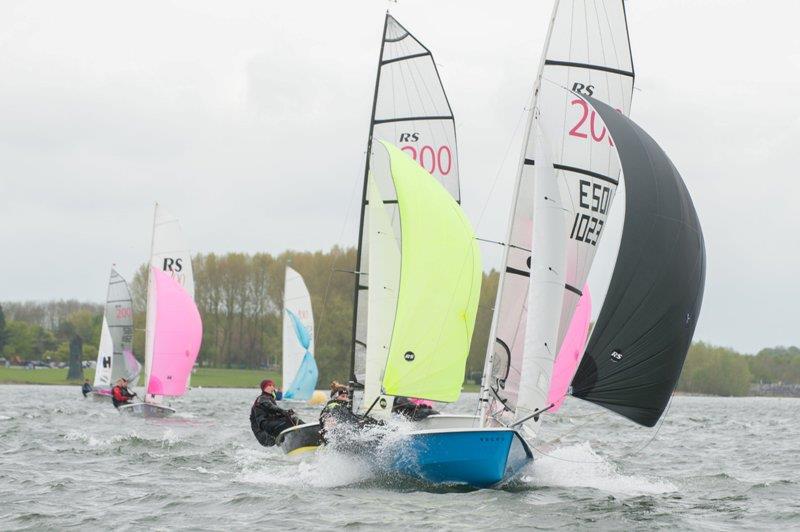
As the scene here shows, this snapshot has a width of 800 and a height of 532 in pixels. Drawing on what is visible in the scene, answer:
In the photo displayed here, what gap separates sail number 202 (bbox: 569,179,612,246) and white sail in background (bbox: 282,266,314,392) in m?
21.6

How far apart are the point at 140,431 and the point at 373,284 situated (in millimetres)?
10150

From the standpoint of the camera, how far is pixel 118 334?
4072 cm

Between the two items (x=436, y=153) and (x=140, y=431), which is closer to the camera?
(x=436, y=153)

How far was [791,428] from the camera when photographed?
3111cm

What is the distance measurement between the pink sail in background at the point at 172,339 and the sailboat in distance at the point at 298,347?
600cm

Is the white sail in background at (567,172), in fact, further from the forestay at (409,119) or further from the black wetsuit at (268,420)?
the forestay at (409,119)

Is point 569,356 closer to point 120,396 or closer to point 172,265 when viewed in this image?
point 120,396

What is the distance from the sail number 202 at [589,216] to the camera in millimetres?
13805


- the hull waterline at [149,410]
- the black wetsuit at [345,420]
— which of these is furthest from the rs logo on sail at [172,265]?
the black wetsuit at [345,420]

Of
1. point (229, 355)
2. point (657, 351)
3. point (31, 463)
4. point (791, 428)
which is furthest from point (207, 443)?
point (229, 355)

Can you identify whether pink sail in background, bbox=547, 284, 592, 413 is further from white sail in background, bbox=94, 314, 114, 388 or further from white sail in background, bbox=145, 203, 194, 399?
white sail in background, bbox=94, 314, 114, 388

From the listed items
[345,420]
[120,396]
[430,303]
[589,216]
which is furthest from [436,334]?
[120,396]

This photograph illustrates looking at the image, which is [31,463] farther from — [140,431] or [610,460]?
[610,460]

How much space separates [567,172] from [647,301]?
2.81m
